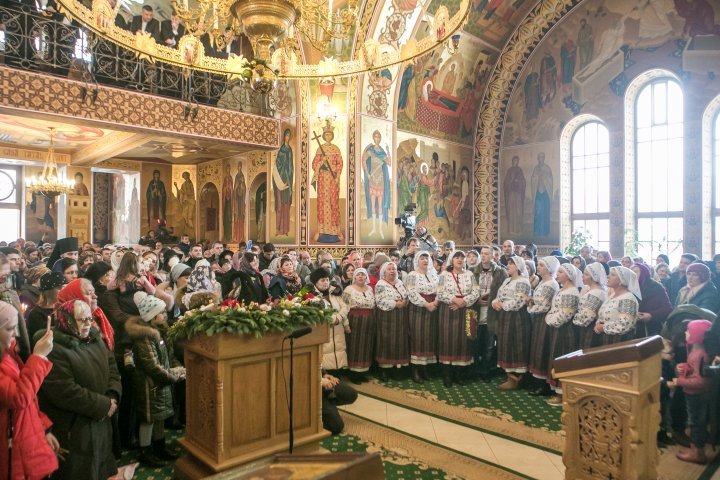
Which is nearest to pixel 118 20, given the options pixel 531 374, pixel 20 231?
pixel 20 231

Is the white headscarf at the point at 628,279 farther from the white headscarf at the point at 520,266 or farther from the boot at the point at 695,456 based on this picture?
the boot at the point at 695,456

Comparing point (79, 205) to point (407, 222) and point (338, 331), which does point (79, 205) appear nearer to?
point (407, 222)

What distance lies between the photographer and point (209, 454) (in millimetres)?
3869

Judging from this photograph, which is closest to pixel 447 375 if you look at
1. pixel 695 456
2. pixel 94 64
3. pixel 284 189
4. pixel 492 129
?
pixel 695 456

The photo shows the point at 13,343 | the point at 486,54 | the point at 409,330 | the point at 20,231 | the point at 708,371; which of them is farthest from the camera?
the point at 20,231

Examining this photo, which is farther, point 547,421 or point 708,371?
point 547,421

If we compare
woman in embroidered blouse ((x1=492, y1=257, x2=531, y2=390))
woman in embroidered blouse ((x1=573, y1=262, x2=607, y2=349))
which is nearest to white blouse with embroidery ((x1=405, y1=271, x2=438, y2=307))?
woman in embroidered blouse ((x1=492, y1=257, x2=531, y2=390))

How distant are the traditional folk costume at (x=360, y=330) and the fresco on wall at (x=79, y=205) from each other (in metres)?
13.5

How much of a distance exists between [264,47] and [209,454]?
10.8ft

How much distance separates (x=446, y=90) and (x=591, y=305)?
10884 mm

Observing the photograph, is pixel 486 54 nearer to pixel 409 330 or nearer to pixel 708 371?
pixel 409 330

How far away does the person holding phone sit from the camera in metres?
2.78

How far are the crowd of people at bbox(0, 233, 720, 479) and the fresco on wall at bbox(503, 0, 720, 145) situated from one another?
7.22m

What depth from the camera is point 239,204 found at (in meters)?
15.2
